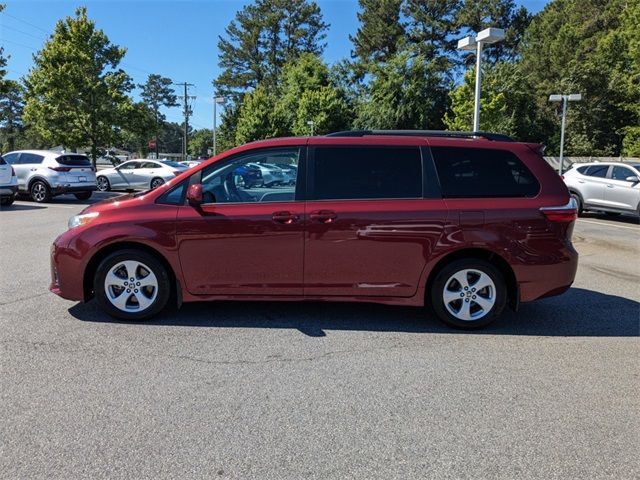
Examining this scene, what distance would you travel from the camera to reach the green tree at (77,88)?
2762 centimetres

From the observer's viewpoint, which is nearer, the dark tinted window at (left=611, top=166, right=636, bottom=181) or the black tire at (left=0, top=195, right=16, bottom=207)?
the dark tinted window at (left=611, top=166, right=636, bottom=181)

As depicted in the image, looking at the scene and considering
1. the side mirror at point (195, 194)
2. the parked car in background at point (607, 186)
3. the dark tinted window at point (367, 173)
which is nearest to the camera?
the side mirror at point (195, 194)

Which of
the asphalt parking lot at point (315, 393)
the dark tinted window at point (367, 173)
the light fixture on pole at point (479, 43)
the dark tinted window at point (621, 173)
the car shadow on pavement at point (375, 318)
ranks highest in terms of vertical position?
the light fixture on pole at point (479, 43)

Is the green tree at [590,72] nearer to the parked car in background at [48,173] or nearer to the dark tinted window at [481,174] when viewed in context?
the parked car in background at [48,173]

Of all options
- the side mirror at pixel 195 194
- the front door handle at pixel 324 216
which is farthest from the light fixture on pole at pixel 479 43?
the side mirror at pixel 195 194

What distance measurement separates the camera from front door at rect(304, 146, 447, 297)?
4.67 meters

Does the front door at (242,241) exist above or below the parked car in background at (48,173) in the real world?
below

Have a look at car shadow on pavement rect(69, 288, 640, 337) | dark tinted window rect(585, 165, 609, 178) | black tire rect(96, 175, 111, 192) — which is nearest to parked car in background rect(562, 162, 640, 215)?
dark tinted window rect(585, 165, 609, 178)

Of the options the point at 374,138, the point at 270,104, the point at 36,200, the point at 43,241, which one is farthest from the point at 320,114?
the point at 374,138

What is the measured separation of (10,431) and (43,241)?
714cm

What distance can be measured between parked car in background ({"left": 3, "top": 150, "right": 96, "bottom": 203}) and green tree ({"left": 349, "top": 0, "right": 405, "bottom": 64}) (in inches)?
1820

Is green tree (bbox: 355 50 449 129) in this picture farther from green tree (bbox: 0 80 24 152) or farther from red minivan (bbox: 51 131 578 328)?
green tree (bbox: 0 80 24 152)

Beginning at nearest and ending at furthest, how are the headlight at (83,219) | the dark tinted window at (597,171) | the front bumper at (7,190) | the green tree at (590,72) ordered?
1. the headlight at (83,219)
2. the front bumper at (7,190)
3. the dark tinted window at (597,171)
4. the green tree at (590,72)

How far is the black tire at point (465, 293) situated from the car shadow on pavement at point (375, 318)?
0.09 meters
